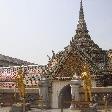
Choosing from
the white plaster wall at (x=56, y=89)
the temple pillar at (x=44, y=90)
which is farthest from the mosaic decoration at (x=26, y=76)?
the temple pillar at (x=44, y=90)

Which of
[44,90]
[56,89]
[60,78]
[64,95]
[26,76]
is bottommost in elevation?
[64,95]

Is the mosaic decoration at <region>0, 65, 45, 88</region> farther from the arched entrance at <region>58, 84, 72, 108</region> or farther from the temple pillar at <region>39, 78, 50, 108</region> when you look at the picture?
the arched entrance at <region>58, 84, 72, 108</region>

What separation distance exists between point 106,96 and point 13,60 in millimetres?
56274

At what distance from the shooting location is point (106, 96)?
32625 millimetres

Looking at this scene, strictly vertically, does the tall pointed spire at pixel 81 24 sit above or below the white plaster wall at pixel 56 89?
above

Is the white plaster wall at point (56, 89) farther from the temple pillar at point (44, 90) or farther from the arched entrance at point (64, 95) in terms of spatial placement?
the temple pillar at point (44, 90)

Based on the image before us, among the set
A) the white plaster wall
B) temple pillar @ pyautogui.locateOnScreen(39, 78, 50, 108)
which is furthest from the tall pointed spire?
temple pillar @ pyautogui.locateOnScreen(39, 78, 50, 108)

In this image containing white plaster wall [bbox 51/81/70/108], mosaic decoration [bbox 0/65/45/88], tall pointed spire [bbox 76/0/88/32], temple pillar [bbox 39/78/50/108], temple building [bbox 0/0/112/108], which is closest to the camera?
temple pillar [bbox 39/78/50/108]

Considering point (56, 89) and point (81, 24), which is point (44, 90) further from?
point (81, 24)

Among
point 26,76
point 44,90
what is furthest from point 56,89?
point 26,76

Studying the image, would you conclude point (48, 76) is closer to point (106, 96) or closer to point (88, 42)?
point (106, 96)

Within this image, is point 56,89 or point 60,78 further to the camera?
point 60,78

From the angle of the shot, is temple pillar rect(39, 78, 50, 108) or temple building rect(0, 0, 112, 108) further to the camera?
temple building rect(0, 0, 112, 108)

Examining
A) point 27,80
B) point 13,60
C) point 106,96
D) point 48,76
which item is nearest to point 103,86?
point 106,96
